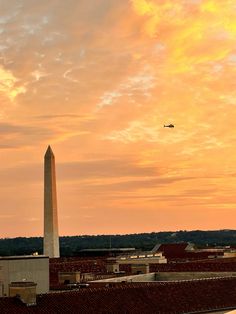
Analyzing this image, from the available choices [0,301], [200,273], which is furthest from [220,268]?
[0,301]

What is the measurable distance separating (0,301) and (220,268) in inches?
1925

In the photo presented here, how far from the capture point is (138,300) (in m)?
55.1

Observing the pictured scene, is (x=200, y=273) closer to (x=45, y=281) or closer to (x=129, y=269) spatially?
(x=129, y=269)

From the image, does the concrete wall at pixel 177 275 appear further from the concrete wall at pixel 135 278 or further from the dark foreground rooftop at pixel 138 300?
the dark foreground rooftop at pixel 138 300

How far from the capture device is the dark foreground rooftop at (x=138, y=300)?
1941 inches

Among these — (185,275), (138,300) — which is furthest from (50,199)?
(138,300)

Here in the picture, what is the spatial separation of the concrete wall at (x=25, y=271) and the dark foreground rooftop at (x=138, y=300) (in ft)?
20.4

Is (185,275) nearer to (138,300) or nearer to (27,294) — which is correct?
(138,300)

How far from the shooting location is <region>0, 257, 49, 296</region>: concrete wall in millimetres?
60062

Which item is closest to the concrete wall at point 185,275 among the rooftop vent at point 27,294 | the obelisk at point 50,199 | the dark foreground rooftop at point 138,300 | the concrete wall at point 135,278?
the concrete wall at point 135,278

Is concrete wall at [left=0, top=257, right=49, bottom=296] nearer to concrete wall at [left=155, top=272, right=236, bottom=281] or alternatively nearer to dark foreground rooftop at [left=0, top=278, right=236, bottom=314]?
dark foreground rooftop at [left=0, top=278, right=236, bottom=314]

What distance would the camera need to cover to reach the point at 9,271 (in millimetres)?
60062

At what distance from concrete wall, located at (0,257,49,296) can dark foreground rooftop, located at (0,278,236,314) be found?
6210 mm

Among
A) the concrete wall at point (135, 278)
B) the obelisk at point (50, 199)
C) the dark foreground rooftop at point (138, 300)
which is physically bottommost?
the dark foreground rooftop at point (138, 300)
